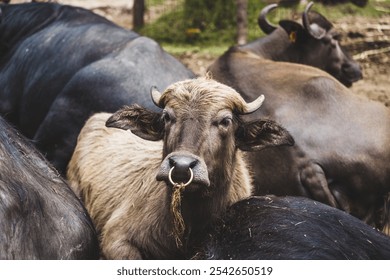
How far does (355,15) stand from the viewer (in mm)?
12680

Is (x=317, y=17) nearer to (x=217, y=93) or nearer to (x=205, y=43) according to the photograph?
(x=205, y=43)

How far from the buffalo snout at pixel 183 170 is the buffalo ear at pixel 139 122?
77 centimetres

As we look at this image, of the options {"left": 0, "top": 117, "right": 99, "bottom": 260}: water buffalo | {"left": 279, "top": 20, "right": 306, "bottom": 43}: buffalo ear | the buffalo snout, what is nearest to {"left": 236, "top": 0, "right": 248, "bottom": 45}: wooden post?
{"left": 279, "top": 20, "right": 306, "bottom": 43}: buffalo ear

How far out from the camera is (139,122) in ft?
18.4

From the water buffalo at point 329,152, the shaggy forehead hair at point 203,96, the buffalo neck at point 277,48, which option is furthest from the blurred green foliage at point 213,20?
the shaggy forehead hair at point 203,96

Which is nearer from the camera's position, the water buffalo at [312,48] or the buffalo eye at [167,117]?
the buffalo eye at [167,117]

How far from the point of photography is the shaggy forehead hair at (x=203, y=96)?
5.22 meters

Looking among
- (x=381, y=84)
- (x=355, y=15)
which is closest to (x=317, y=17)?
(x=381, y=84)

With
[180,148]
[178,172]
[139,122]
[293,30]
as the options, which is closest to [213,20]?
[293,30]

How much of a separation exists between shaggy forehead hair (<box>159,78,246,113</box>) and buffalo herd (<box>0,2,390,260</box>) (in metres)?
0.01

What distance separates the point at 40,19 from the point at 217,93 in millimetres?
4065

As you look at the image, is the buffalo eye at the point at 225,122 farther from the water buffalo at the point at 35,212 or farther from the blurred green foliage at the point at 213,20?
the blurred green foliage at the point at 213,20

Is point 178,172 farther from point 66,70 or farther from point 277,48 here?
point 277,48

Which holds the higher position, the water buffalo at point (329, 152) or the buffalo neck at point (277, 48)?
the water buffalo at point (329, 152)
